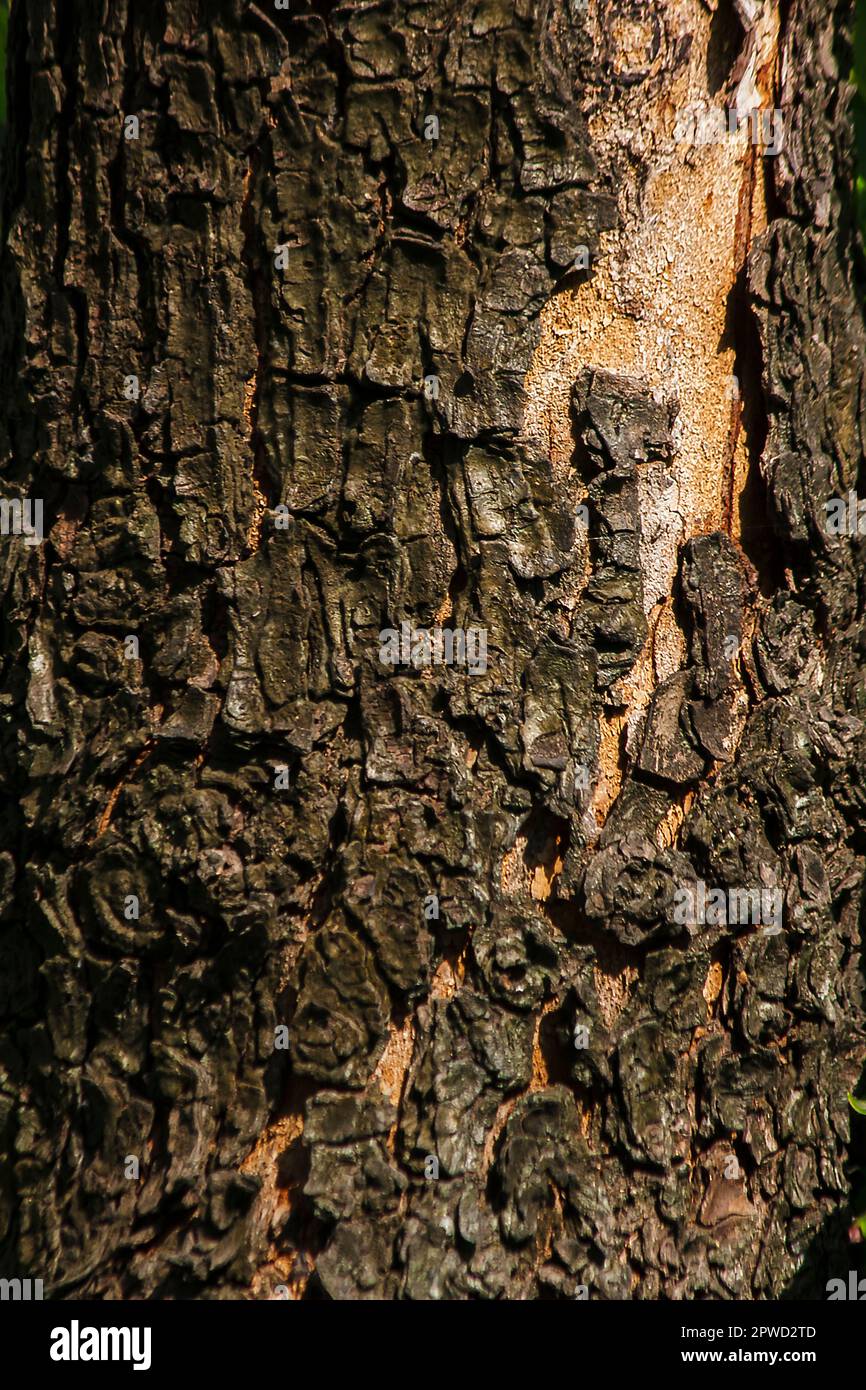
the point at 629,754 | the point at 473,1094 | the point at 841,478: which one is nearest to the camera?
the point at 473,1094

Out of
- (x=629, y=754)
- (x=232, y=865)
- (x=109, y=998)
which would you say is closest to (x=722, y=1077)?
(x=629, y=754)

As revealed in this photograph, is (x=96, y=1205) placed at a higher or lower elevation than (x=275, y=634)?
lower

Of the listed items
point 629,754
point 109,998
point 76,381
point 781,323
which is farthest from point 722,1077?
point 76,381

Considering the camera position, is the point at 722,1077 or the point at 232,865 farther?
the point at 722,1077

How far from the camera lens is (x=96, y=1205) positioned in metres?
1.75

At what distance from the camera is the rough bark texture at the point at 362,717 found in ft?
5.58

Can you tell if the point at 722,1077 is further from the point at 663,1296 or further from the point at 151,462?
the point at 151,462

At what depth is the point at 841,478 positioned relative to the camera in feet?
6.48

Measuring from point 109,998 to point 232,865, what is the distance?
31cm

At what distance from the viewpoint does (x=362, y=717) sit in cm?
171

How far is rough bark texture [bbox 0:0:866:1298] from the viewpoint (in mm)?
1700

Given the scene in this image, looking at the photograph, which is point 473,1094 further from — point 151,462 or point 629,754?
point 151,462

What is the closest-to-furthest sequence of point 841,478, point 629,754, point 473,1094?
1. point 473,1094
2. point 629,754
3. point 841,478

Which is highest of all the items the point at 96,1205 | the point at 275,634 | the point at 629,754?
the point at 275,634
